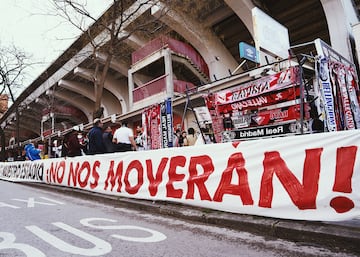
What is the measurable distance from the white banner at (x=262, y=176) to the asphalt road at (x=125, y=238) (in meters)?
0.40

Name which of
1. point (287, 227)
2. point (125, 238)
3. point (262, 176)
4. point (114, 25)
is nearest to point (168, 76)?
point (114, 25)

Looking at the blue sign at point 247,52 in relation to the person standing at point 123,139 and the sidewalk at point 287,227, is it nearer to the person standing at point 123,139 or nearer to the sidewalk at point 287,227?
the person standing at point 123,139

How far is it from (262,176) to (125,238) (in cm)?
179

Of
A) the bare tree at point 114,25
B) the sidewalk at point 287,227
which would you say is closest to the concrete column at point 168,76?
the bare tree at point 114,25

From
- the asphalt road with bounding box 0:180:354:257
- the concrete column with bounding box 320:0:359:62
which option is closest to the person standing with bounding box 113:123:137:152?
the asphalt road with bounding box 0:180:354:257

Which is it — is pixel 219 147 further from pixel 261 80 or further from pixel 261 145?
pixel 261 80

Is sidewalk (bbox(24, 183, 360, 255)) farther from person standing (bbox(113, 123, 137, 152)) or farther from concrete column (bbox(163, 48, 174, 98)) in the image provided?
concrete column (bbox(163, 48, 174, 98))

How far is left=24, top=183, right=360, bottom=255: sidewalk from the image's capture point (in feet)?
9.69

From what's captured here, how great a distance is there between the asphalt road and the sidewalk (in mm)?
126

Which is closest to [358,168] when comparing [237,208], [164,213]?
[237,208]

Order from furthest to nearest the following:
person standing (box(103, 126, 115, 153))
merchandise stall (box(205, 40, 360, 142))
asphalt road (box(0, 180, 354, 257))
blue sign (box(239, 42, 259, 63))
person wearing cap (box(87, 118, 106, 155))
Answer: blue sign (box(239, 42, 259, 63)) → person standing (box(103, 126, 115, 153)) → person wearing cap (box(87, 118, 106, 155)) → merchandise stall (box(205, 40, 360, 142)) → asphalt road (box(0, 180, 354, 257))

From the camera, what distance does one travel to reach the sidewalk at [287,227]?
2953mm

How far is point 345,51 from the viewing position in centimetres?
1051

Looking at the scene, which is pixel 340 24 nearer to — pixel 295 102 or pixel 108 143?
pixel 295 102
